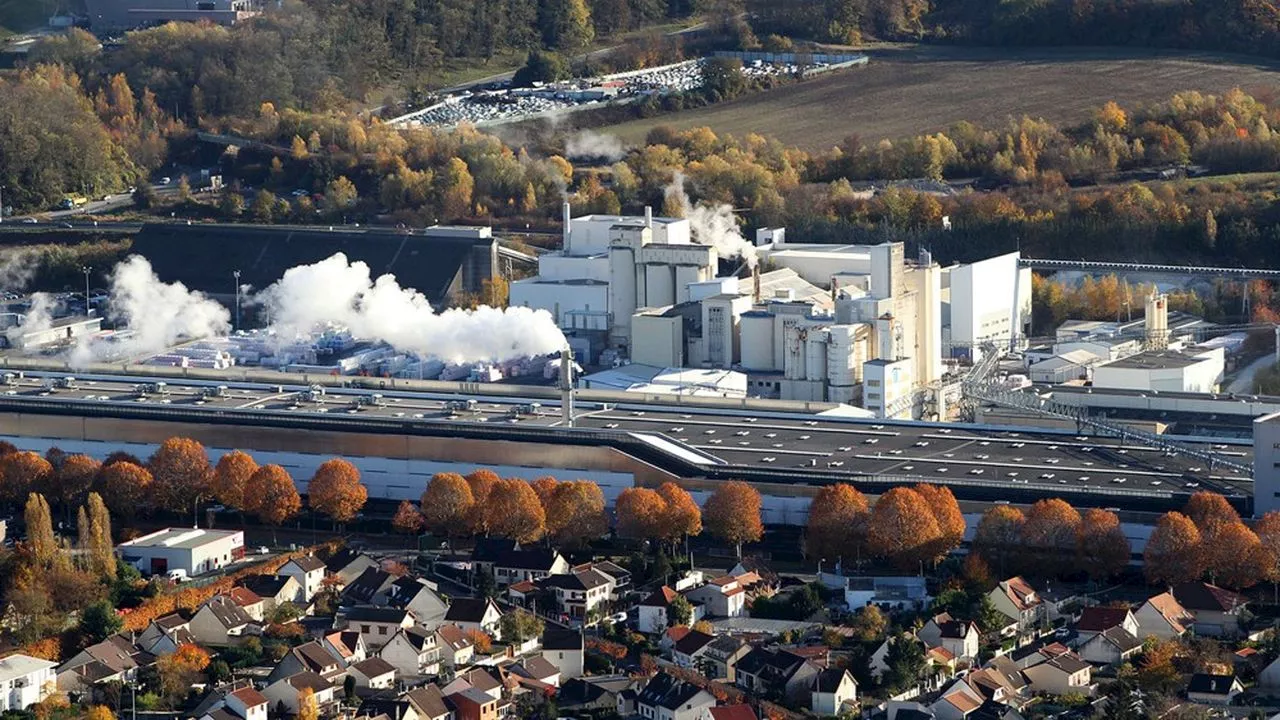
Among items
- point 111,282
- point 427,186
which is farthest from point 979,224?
point 111,282

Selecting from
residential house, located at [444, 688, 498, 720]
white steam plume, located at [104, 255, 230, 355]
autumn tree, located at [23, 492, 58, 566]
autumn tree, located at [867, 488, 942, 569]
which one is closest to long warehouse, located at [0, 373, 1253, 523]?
autumn tree, located at [867, 488, 942, 569]

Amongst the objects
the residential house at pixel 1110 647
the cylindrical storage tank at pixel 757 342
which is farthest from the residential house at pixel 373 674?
the cylindrical storage tank at pixel 757 342

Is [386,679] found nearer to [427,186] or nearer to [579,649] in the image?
[579,649]

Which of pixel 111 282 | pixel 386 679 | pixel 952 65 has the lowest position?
pixel 386 679

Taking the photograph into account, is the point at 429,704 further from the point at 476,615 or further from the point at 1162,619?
the point at 1162,619

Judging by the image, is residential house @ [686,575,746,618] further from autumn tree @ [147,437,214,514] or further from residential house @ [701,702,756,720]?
autumn tree @ [147,437,214,514]

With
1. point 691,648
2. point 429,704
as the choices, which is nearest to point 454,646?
point 429,704

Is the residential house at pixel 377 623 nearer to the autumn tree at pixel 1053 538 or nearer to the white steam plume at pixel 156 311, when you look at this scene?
the autumn tree at pixel 1053 538
